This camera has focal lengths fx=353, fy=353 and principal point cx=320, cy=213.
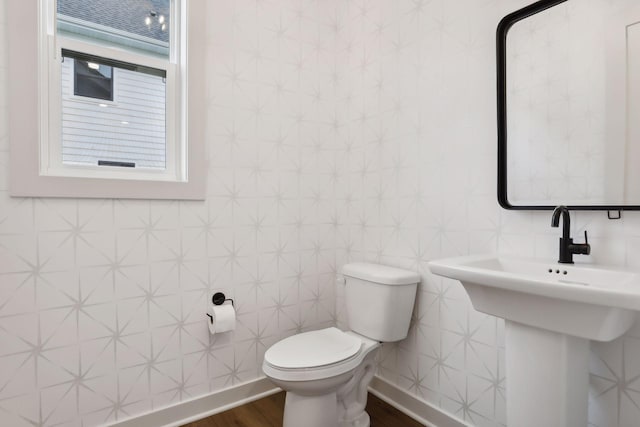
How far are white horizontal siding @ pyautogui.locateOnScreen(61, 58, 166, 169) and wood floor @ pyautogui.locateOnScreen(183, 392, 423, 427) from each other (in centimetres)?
128

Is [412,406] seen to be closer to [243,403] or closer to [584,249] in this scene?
[243,403]

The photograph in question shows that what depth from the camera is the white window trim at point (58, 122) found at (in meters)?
1.34

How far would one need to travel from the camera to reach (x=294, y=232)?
80.8 inches

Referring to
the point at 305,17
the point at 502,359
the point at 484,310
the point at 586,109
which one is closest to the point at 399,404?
the point at 502,359

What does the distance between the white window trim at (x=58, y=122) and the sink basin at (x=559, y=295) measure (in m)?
1.25

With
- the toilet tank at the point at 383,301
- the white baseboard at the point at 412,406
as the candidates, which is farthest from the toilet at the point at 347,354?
the white baseboard at the point at 412,406

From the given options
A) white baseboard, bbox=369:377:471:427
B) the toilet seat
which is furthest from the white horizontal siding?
white baseboard, bbox=369:377:471:427

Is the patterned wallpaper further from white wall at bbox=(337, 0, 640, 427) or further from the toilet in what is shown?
the toilet

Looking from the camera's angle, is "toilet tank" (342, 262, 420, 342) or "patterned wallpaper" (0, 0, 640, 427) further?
"toilet tank" (342, 262, 420, 342)

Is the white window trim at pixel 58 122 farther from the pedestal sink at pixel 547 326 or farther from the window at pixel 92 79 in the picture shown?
the pedestal sink at pixel 547 326

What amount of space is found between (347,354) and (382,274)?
0.41m

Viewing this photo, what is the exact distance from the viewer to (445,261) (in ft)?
3.92

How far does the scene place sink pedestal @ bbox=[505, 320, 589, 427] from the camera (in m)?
1.03

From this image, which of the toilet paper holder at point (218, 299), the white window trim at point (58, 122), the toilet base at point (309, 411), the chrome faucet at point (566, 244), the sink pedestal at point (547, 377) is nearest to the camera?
the sink pedestal at point (547, 377)
